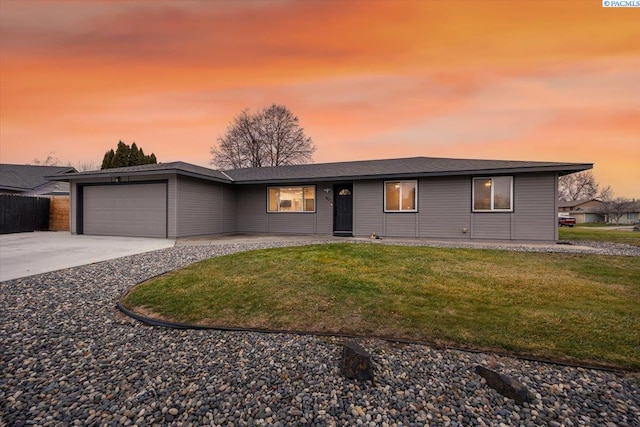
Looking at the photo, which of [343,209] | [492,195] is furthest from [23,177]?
[492,195]

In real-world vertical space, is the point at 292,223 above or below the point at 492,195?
below

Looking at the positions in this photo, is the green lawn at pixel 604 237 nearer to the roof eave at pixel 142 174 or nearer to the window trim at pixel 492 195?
the window trim at pixel 492 195

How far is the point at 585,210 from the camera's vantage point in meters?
42.6

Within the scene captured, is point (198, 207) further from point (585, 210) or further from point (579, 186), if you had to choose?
point (579, 186)

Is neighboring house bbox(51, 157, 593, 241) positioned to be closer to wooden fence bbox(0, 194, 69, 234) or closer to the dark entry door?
the dark entry door

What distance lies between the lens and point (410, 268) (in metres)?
5.54

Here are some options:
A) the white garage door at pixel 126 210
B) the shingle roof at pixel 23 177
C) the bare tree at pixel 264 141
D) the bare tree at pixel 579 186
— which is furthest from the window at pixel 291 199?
the bare tree at pixel 579 186

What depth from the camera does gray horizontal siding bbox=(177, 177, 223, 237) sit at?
432 inches

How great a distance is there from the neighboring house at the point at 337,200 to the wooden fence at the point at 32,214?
320 centimetres

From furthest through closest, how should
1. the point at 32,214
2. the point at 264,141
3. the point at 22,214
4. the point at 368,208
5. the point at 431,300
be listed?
the point at 264,141, the point at 32,214, the point at 22,214, the point at 368,208, the point at 431,300

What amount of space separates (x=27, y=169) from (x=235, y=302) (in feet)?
92.6

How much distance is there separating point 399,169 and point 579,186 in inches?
2306

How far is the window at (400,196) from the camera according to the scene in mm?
10961

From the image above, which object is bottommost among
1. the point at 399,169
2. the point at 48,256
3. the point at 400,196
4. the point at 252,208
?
the point at 48,256
